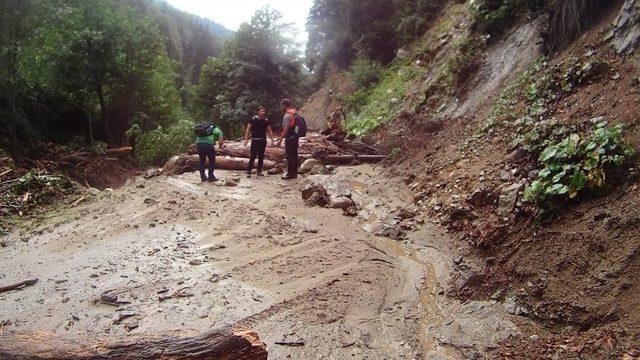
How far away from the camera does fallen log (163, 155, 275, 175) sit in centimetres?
1116

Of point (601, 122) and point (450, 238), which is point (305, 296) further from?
point (601, 122)

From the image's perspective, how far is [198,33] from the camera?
6712 cm

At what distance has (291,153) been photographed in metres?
9.90

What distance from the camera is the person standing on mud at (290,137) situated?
9.54 metres

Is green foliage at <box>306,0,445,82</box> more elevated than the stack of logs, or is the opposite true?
green foliage at <box>306,0,445,82</box>

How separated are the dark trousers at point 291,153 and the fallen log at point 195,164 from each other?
1.20 meters

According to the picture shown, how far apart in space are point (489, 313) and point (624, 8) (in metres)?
6.00

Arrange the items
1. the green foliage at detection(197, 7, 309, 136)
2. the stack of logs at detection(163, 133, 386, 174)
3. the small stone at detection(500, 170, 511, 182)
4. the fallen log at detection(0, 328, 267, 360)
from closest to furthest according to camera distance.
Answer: the fallen log at detection(0, 328, 267, 360) → the small stone at detection(500, 170, 511, 182) → the stack of logs at detection(163, 133, 386, 174) → the green foliage at detection(197, 7, 309, 136)

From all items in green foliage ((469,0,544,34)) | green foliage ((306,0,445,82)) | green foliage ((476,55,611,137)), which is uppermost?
green foliage ((306,0,445,82))

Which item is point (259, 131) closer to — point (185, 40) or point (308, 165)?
point (308, 165)

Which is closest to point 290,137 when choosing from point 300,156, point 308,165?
point 308,165

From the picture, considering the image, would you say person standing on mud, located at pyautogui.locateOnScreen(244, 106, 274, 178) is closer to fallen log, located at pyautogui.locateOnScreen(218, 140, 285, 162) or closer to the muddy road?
fallen log, located at pyautogui.locateOnScreen(218, 140, 285, 162)

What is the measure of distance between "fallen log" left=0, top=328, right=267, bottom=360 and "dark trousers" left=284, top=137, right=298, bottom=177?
6.89m

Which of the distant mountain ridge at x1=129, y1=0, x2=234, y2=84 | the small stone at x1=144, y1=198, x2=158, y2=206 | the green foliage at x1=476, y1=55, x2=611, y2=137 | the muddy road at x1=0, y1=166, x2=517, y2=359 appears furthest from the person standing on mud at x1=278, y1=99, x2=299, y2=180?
the distant mountain ridge at x1=129, y1=0, x2=234, y2=84
